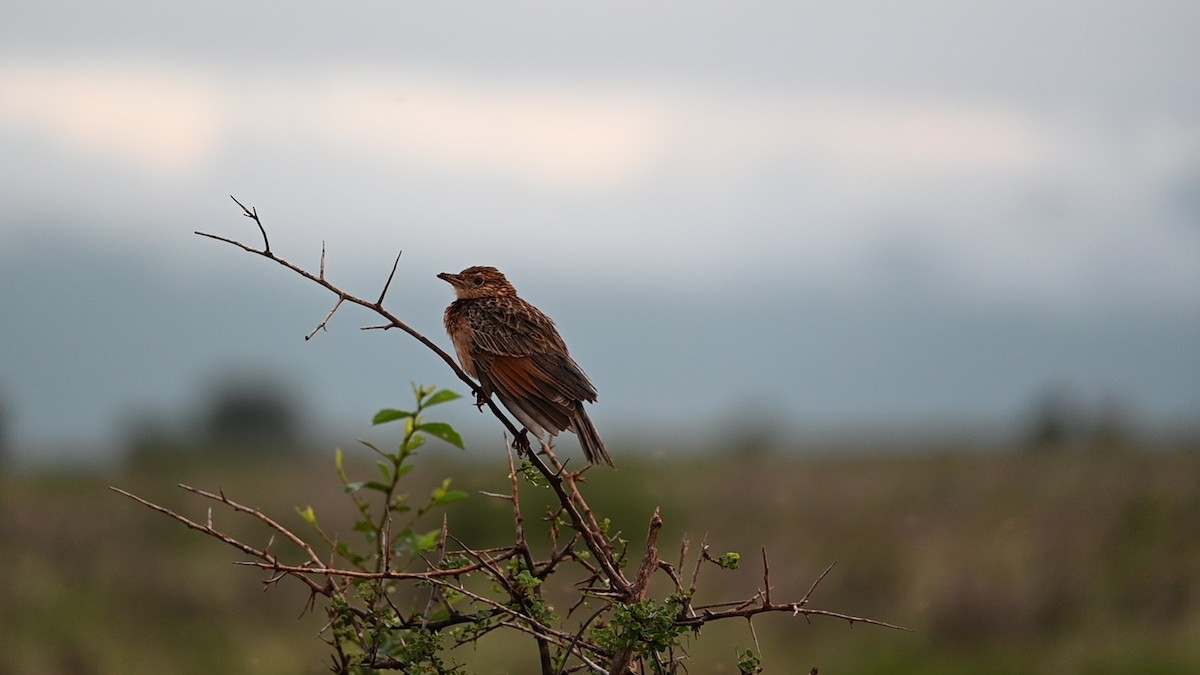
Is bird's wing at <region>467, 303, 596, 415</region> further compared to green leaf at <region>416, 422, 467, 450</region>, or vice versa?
bird's wing at <region>467, 303, 596, 415</region>

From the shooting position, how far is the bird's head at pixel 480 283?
6527 millimetres

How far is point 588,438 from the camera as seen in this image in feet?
16.3

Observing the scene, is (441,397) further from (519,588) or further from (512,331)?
(512,331)

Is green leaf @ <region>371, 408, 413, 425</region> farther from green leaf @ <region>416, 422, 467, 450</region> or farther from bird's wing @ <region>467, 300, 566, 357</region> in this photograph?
bird's wing @ <region>467, 300, 566, 357</region>

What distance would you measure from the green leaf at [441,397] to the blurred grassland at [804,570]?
25.7 feet

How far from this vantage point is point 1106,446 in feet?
84.0

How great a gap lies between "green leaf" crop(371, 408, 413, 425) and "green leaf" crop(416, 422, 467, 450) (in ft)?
0.19

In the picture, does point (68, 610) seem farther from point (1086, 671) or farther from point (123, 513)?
point (1086, 671)

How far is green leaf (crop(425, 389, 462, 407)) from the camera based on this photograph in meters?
3.63

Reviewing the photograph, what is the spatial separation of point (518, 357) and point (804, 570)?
12.1 m

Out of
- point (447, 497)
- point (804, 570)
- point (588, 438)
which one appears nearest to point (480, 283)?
point (588, 438)

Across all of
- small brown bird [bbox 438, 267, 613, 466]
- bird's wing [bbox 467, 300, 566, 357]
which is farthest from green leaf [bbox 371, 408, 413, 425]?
bird's wing [bbox 467, 300, 566, 357]

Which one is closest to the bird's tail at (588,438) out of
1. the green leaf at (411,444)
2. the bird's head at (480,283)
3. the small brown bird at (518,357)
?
the small brown bird at (518,357)

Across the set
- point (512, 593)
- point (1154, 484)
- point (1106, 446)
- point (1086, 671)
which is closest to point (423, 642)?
point (512, 593)
